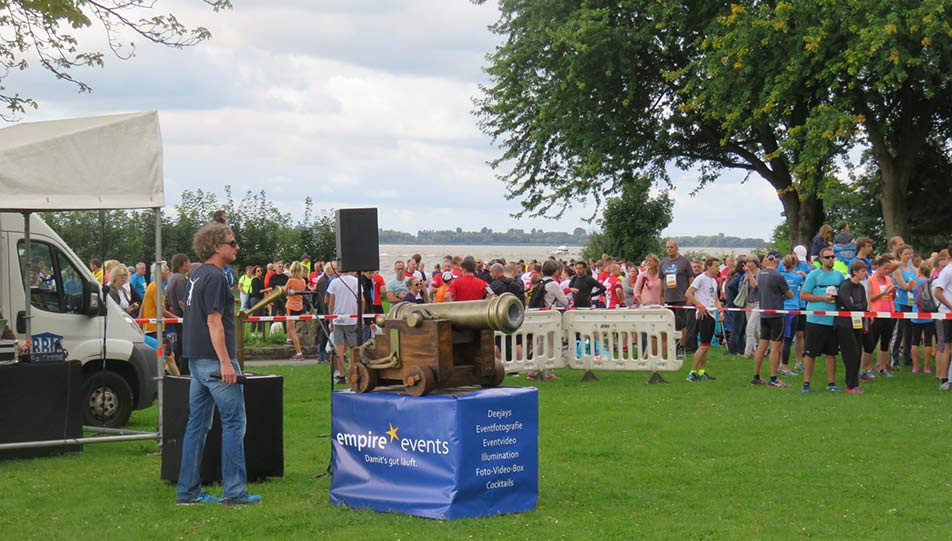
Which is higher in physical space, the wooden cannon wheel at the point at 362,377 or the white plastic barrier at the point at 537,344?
the wooden cannon wheel at the point at 362,377

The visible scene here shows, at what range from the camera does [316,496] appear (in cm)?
884

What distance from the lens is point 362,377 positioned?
8.39 m

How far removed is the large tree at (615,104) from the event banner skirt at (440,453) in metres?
24.1

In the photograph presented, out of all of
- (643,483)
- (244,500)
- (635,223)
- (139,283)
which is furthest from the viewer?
(635,223)

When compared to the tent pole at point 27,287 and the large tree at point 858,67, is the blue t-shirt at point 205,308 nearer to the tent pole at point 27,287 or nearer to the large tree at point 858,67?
the tent pole at point 27,287

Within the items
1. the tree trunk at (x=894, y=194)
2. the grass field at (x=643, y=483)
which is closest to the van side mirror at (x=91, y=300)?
the grass field at (x=643, y=483)

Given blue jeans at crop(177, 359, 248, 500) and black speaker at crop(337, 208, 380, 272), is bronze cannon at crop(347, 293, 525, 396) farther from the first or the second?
black speaker at crop(337, 208, 380, 272)

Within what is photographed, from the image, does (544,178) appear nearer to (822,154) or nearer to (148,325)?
(822,154)

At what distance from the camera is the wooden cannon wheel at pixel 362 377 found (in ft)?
27.4

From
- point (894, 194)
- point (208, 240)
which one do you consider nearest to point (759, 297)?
point (208, 240)

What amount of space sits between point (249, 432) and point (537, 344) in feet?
27.4

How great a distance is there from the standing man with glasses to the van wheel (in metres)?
4.51

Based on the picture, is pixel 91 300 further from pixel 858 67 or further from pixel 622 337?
pixel 858 67

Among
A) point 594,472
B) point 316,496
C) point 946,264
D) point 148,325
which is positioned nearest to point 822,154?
point 946,264
